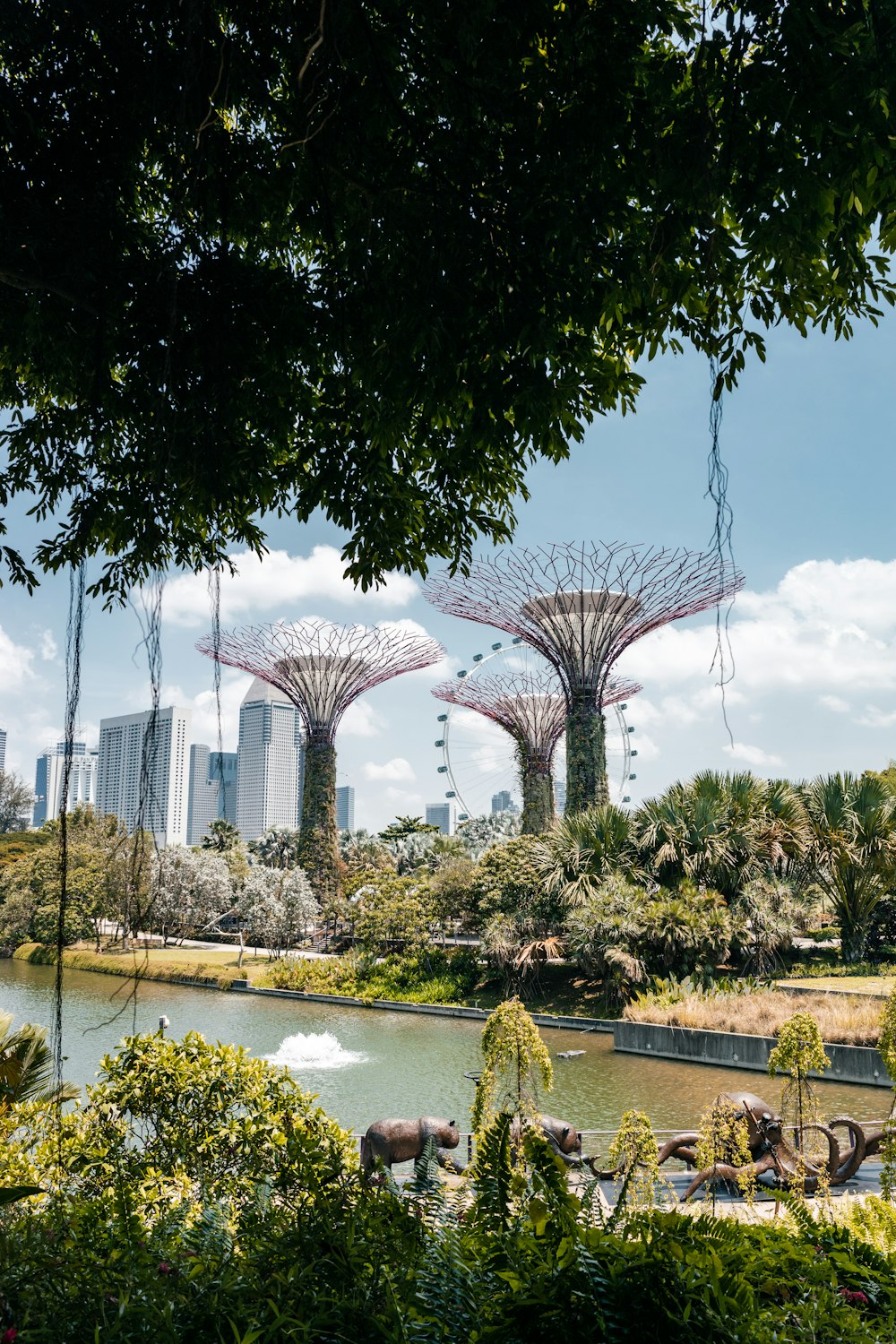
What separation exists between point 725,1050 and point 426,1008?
6.89 metres

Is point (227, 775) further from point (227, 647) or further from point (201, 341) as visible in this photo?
point (227, 647)

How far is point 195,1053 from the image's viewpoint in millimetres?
5457

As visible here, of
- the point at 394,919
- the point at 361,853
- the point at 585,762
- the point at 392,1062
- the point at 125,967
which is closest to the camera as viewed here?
the point at 392,1062

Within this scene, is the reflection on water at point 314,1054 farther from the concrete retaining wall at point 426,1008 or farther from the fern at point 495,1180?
the fern at point 495,1180

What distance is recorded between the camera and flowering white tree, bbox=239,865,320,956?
25562 mm

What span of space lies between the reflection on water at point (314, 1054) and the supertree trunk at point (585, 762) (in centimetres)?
984

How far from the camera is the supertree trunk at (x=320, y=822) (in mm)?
28844

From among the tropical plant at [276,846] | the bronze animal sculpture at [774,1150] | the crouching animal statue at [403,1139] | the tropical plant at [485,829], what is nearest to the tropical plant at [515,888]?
the bronze animal sculpture at [774,1150]

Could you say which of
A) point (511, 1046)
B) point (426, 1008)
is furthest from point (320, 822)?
point (511, 1046)

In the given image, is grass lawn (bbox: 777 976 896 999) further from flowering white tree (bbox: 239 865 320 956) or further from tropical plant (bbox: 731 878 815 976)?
flowering white tree (bbox: 239 865 320 956)

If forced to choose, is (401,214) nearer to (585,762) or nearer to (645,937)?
(645,937)

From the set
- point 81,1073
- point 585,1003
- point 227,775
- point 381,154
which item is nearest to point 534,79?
point 381,154

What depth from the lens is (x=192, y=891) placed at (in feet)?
96.5

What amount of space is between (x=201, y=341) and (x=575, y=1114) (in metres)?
10.3
